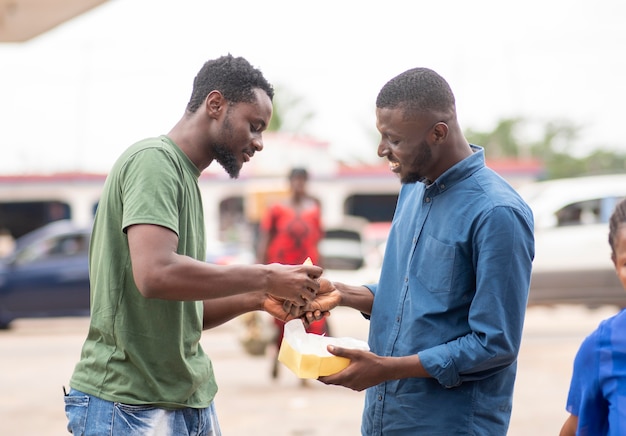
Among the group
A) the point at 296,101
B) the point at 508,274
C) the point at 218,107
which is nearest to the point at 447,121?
the point at 508,274

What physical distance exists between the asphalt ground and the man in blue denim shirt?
13.0ft

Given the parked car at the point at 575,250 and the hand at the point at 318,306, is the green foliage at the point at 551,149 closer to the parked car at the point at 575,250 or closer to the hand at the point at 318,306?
the parked car at the point at 575,250

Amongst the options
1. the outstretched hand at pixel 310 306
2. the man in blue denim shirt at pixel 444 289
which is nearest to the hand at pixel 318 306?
the outstretched hand at pixel 310 306

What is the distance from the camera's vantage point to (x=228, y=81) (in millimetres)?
2990

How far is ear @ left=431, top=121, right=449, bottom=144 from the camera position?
288cm

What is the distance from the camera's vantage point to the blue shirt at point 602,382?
2.32m

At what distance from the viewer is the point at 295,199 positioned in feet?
28.2

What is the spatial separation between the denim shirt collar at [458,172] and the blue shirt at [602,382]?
73 cm

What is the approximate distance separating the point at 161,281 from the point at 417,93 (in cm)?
101

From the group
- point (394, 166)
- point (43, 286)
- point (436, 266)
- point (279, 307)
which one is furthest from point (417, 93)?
point (43, 286)

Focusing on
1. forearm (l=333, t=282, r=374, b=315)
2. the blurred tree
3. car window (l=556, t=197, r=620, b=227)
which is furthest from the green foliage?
forearm (l=333, t=282, r=374, b=315)

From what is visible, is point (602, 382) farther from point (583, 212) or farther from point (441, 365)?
point (583, 212)

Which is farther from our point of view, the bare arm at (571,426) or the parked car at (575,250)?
the parked car at (575,250)

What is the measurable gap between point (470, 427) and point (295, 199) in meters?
5.90
